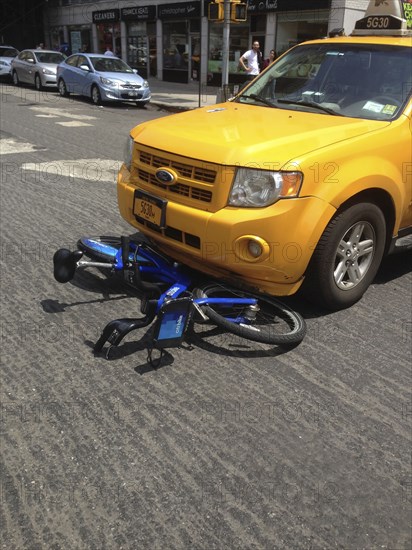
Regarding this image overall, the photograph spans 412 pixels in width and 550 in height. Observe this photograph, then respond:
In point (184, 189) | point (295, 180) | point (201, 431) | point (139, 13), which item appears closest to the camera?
point (201, 431)

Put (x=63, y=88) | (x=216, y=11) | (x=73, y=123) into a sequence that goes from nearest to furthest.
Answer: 1. (x=73, y=123)
2. (x=216, y=11)
3. (x=63, y=88)

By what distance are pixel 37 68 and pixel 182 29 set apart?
8496mm

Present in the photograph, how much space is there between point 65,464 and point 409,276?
11.6 ft

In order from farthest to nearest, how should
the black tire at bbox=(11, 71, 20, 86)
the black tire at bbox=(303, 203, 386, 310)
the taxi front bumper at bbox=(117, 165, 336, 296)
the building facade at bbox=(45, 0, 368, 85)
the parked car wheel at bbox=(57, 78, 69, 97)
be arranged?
the black tire at bbox=(11, 71, 20, 86) → the building facade at bbox=(45, 0, 368, 85) → the parked car wheel at bbox=(57, 78, 69, 97) → the black tire at bbox=(303, 203, 386, 310) → the taxi front bumper at bbox=(117, 165, 336, 296)

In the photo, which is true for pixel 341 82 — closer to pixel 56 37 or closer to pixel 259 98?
pixel 259 98

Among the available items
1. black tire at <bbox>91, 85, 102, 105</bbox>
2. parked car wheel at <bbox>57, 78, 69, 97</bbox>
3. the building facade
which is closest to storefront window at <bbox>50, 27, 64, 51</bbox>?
the building facade

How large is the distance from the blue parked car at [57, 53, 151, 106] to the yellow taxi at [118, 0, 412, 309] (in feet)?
45.8

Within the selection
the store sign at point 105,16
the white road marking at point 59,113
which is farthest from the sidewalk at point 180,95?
the store sign at point 105,16

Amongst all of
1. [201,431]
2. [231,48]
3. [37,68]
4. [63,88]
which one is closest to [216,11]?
[63,88]

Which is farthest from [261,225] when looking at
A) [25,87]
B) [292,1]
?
[25,87]

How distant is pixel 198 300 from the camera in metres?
3.51

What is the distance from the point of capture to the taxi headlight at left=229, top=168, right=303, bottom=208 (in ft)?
11.1

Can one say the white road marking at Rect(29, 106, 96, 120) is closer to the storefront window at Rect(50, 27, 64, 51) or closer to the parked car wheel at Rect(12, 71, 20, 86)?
the parked car wheel at Rect(12, 71, 20, 86)

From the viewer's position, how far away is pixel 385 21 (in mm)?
5121
